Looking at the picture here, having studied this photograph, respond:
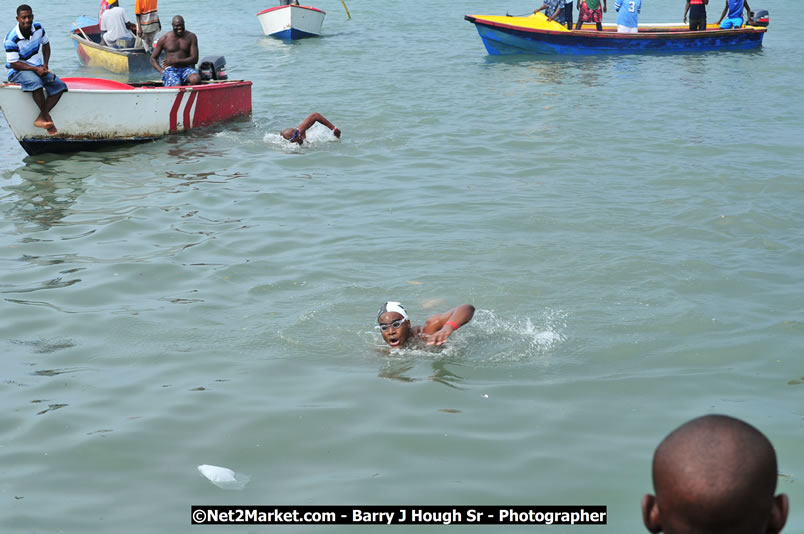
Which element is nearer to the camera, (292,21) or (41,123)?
(41,123)

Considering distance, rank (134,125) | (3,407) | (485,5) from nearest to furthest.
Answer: (3,407)
(134,125)
(485,5)

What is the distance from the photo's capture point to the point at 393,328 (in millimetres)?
6867

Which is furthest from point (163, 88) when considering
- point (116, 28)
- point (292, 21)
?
point (292, 21)

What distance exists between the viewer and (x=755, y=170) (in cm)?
1245

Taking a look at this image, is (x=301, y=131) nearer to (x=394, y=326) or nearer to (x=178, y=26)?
(x=178, y=26)

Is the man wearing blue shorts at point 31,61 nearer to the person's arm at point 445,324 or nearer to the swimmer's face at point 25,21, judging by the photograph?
the swimmer's face at point 25,21

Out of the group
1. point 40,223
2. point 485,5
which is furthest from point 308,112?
point 485,5

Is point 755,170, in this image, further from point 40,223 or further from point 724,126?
point 40,223

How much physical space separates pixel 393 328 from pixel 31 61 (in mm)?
8656

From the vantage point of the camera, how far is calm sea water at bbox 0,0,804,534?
5.25 meters

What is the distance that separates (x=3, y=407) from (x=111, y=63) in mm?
18164

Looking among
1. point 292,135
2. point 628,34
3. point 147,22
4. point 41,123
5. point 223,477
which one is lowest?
point 223,477

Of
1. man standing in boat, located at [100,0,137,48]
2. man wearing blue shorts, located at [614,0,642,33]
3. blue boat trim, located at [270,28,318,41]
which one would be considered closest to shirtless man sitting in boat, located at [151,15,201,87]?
man standing in boat, located at [100,0,137,48]

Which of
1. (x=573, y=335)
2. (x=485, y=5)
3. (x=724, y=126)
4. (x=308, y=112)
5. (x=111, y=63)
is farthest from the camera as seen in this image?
(x=485, y=5)
